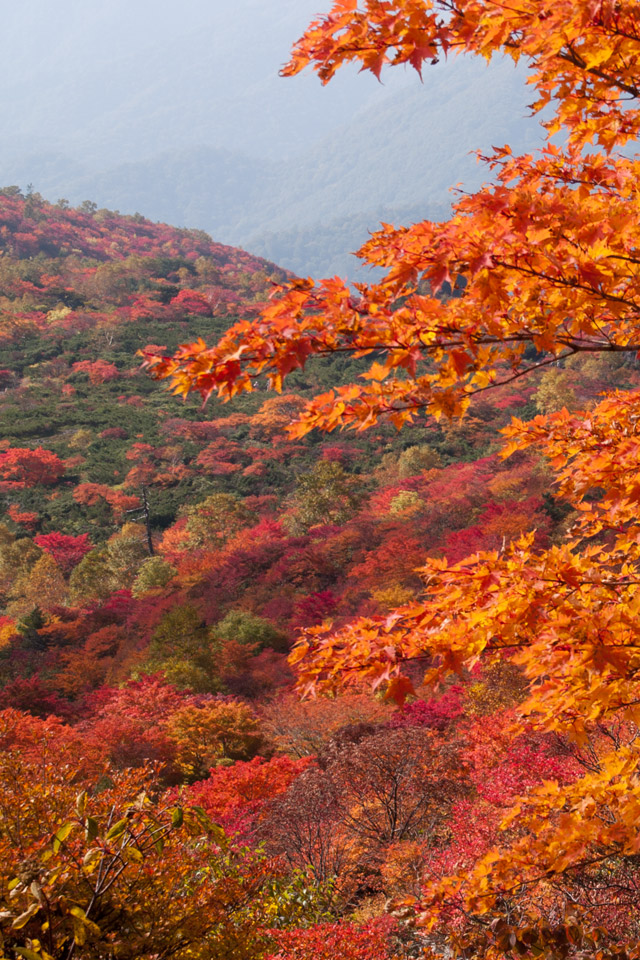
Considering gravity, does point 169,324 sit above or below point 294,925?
above

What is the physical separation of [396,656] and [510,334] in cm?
110

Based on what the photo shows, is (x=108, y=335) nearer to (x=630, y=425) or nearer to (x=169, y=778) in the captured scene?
(x=169, y=778)

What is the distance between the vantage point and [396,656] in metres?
2.02

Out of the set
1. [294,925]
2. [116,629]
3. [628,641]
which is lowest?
[294,925]

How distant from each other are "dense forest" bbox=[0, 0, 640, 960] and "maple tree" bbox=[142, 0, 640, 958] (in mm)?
11

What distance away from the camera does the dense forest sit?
1.71 m

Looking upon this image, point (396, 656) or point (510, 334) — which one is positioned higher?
point (510, 334)

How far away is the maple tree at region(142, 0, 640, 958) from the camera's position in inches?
64.0

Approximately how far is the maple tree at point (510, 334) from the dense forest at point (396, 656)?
1cm

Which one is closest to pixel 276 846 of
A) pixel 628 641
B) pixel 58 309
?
pixel 628 641

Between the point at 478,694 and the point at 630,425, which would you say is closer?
the point at 630,425

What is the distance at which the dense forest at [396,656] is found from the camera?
1.71 m

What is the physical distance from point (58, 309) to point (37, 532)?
24.5 m

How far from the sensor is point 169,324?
145 feet
